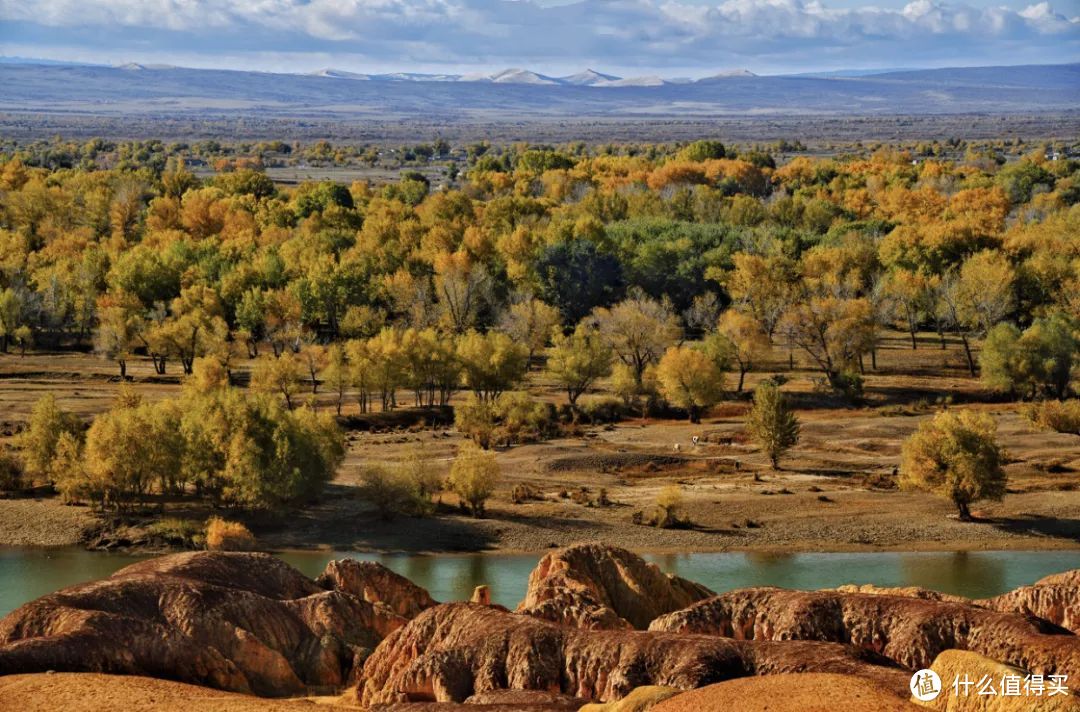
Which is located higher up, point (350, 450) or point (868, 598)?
point (868, 598)

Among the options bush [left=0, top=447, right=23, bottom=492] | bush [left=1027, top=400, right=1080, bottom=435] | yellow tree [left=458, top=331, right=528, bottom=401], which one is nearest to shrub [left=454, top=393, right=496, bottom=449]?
yellow tree [left=458, top=331, right=528, bottom=401]

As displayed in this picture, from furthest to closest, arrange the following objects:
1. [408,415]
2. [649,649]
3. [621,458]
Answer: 1. [408,415]
2. [621,458]
3. [649,649]

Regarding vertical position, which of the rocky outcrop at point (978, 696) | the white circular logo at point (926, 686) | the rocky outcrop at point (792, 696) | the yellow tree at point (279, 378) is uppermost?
the rocky outcrop at point (978, 696)

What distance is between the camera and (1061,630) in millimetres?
31562

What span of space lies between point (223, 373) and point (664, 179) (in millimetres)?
86275

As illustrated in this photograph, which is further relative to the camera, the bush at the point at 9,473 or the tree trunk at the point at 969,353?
the tree trunk at the point at 969,353

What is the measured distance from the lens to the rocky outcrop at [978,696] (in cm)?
2305

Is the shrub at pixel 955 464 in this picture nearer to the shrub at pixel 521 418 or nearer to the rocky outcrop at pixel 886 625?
the shrub at pixel 521 418

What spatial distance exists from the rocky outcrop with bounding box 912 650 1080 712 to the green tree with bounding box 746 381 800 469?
147 ft

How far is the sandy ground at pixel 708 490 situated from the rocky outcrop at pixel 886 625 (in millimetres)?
26477

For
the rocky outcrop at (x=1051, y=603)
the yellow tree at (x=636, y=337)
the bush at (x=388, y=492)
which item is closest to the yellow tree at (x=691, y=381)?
the yellow tree at (x=636, y=337)

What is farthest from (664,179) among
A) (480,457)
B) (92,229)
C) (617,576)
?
(617,576)

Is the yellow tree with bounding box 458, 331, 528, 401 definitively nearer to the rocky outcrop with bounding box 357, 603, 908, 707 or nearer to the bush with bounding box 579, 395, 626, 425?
the bush with bounding box 579, 395, 626, 425

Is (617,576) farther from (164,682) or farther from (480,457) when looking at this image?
(480,457)
